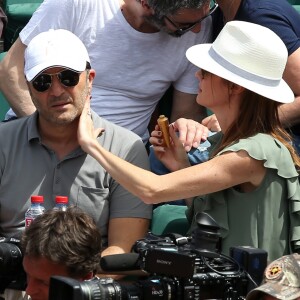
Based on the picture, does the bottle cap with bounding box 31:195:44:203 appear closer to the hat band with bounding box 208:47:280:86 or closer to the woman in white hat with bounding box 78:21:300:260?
the woman in white hat with bounding box 78:21:300:260

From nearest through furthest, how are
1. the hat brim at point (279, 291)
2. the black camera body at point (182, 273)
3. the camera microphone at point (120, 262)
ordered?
the hat brim at point (279, 291), the black camera body at point (182, 273), the camera microphone at point (120, 262)

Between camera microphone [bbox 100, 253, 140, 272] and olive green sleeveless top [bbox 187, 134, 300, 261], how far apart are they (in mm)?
716

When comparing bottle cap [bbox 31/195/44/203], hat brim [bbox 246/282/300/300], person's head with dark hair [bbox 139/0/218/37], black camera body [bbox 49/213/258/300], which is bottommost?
bottle cap [bbox 31/195/44/203]

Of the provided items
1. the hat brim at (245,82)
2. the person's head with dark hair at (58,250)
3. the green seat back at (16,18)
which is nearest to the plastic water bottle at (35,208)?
the person's head with dark hair at (58,250)

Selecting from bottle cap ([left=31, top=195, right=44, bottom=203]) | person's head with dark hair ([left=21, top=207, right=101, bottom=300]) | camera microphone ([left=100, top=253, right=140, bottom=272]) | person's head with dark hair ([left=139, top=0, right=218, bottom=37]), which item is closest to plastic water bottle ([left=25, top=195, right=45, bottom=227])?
bottle cap ([left=31, top=195, right=44, bottom=203])

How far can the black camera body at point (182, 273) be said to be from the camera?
3.04 meters

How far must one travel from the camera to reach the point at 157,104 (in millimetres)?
4965

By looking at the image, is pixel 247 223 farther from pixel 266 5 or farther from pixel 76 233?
pixel 266 5

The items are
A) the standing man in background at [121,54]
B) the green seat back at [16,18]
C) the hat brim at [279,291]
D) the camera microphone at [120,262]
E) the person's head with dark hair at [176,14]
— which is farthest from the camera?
the green seat back at [16,18]

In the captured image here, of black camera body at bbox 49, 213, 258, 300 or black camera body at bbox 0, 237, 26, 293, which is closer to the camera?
black camera body at bbox 49, 213, 258, 300

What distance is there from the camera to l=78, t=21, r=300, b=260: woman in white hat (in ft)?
12.4

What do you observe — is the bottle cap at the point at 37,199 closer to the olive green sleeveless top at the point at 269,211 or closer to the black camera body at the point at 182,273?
the olive green sleeveless top at the point at 269,211

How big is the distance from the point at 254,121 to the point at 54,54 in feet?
2.85

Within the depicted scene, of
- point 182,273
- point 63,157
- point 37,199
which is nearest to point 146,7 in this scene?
point 63,157
